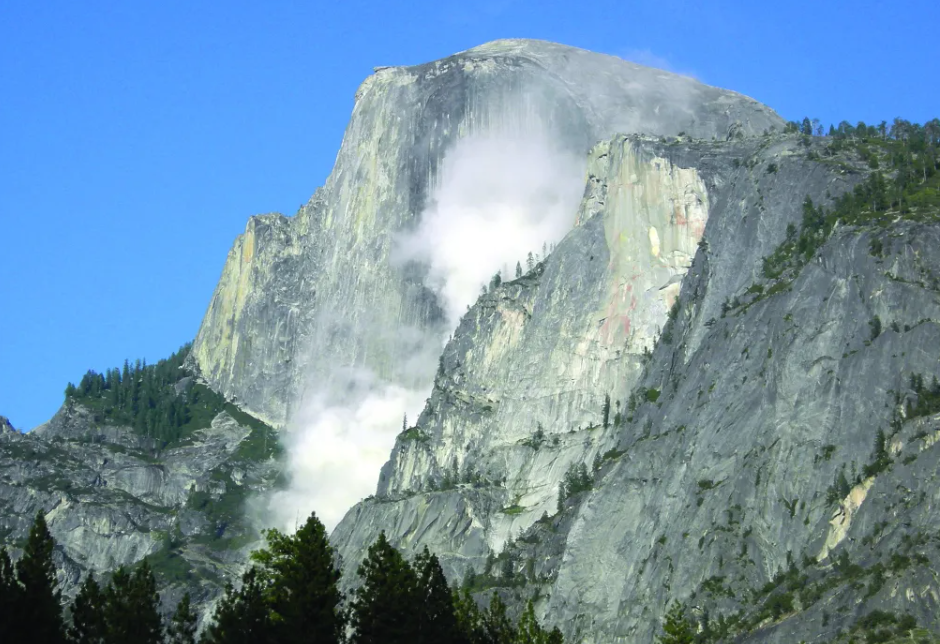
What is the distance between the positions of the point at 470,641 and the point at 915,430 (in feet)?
252

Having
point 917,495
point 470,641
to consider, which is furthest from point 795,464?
point 470,641

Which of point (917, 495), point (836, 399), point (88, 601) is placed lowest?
point (88, 601)

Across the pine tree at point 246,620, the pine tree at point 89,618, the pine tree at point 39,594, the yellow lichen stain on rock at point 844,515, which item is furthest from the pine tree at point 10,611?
the yellow lichen stain on rock at point 844,515

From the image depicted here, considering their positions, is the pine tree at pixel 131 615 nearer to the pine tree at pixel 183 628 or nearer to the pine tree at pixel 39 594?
the pine tree at pixel 183 628

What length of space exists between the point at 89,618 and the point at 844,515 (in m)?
90.3

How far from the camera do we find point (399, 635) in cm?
11506

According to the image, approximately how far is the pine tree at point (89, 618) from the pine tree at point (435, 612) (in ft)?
65.1

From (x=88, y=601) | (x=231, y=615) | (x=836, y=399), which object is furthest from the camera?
(x=836, y=399)

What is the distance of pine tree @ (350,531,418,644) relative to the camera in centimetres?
11500

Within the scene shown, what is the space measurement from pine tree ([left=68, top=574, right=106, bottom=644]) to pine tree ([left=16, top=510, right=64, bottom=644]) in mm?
2299

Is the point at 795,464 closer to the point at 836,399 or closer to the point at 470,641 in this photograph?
the point at 836,399

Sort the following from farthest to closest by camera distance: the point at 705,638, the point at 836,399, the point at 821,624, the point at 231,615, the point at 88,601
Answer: the point at 836,399
the point at 705,638
the point at 821,624
the point at 88,601
the point at 231,615

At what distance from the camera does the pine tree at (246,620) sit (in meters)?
111

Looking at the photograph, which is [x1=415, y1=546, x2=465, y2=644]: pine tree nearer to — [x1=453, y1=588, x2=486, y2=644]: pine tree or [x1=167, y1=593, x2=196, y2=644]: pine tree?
[x1=453, y1=588, x2=486, y2=644]: pine tree
